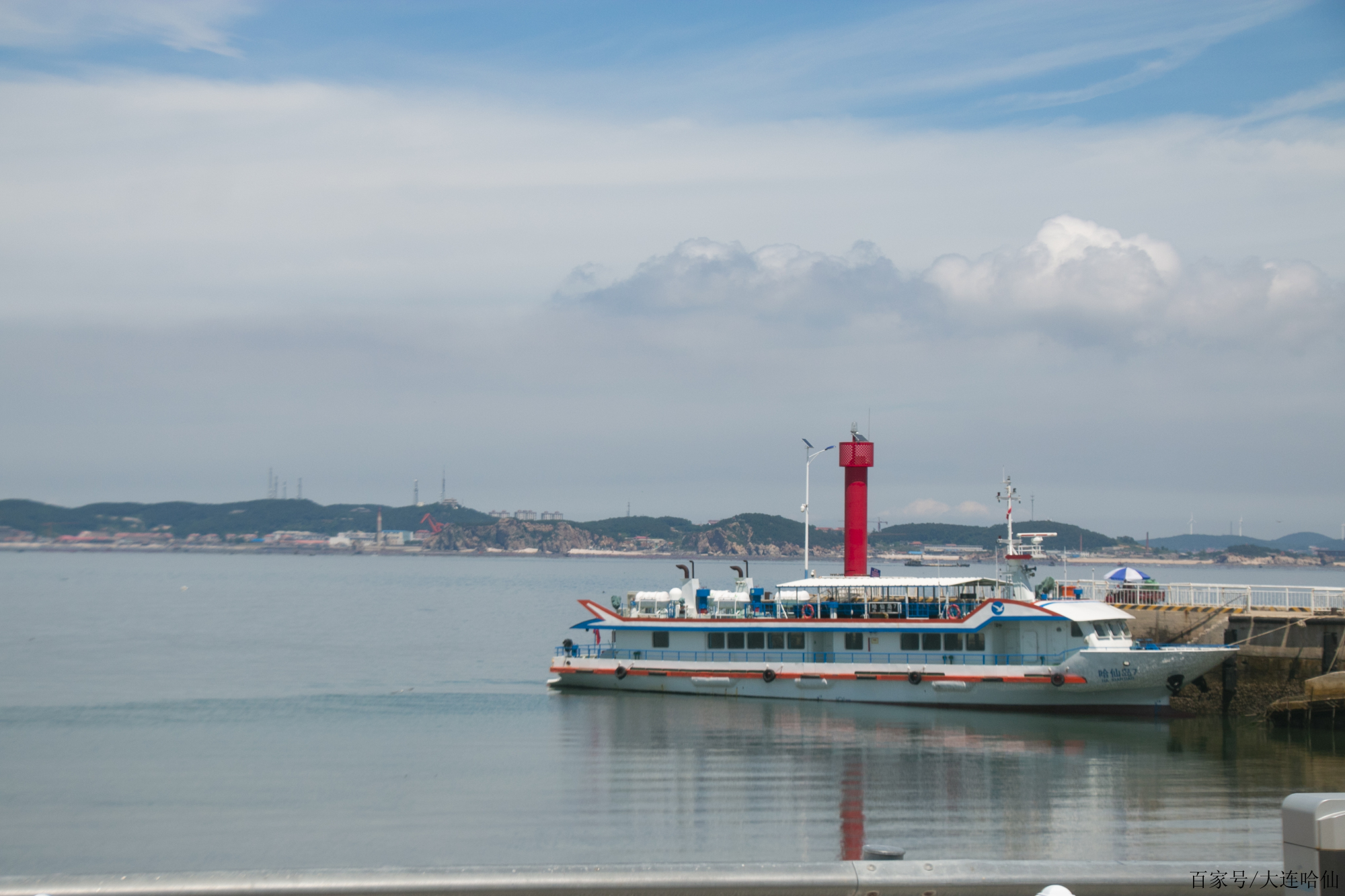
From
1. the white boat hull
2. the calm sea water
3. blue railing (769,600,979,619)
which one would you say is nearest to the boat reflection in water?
the calm sea water

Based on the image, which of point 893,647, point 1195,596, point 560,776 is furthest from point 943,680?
point 560,776

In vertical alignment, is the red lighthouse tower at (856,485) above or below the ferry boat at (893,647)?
above

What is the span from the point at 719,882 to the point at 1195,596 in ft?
146

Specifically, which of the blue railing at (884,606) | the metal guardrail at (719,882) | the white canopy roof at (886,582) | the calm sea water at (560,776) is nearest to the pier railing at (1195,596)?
the white canopy roof at (886,582)

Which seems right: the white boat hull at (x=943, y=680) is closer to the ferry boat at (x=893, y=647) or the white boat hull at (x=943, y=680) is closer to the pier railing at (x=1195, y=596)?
the ferry boat at (x=893, y=647)

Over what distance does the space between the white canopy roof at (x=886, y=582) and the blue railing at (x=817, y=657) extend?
2708 mm

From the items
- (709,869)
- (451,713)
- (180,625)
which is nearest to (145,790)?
(451,713)

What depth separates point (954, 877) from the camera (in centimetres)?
793

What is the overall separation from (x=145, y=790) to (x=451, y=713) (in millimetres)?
15738

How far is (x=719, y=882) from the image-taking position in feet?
25.9

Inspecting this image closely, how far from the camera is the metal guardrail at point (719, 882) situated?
7.79 m

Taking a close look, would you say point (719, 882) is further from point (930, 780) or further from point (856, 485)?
point (856, 485)

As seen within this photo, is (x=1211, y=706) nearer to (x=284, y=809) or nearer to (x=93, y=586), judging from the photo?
(x=284, y=809)

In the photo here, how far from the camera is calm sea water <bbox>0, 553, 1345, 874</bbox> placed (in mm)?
24891
